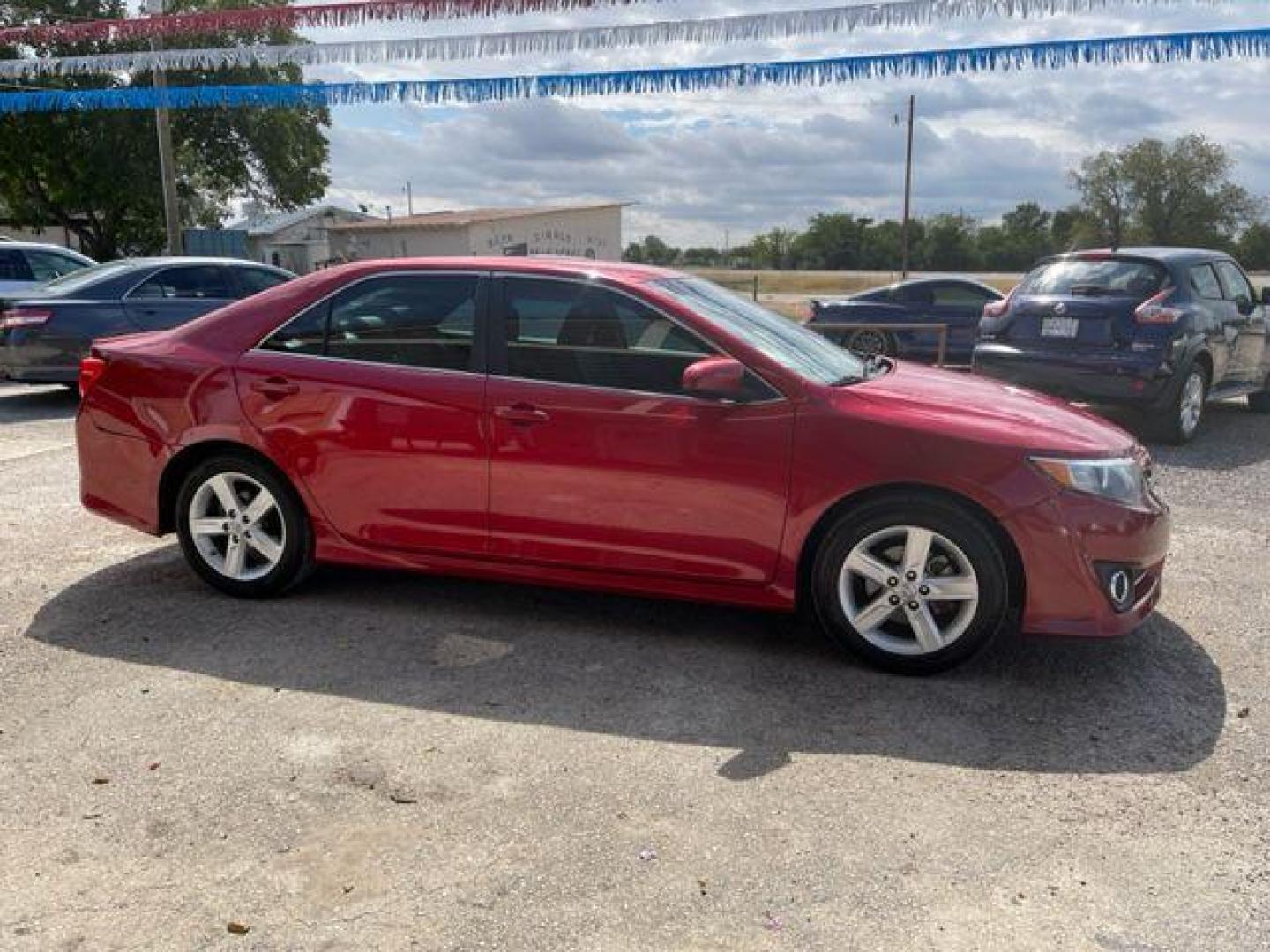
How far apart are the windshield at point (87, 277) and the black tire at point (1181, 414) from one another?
942 cm

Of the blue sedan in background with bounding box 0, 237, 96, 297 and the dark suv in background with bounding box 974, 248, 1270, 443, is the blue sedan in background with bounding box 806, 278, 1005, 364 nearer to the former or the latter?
the dark suv in background with bounding box 974, 248, 1270, 443

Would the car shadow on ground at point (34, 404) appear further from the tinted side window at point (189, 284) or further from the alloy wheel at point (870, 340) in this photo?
the alloy wheel at point (870, 340)

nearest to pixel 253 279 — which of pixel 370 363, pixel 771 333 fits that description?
pixel 370 363

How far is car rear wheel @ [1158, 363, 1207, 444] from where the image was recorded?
8.35m

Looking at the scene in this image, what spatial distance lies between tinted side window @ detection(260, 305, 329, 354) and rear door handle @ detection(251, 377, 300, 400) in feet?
0.46

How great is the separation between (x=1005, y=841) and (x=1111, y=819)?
354 mm

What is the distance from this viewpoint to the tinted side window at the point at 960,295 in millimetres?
14414

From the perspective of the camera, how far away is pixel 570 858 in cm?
271

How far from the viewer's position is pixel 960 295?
14.5m

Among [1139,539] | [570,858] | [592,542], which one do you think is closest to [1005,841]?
[570,858]

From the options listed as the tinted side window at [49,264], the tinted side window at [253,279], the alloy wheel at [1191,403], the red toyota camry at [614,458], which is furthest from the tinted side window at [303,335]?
the tinted side window at [49,264]

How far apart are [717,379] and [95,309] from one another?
8045mm

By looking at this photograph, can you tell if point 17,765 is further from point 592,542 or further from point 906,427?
point 906,427

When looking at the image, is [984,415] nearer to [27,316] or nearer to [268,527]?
[268,527]
